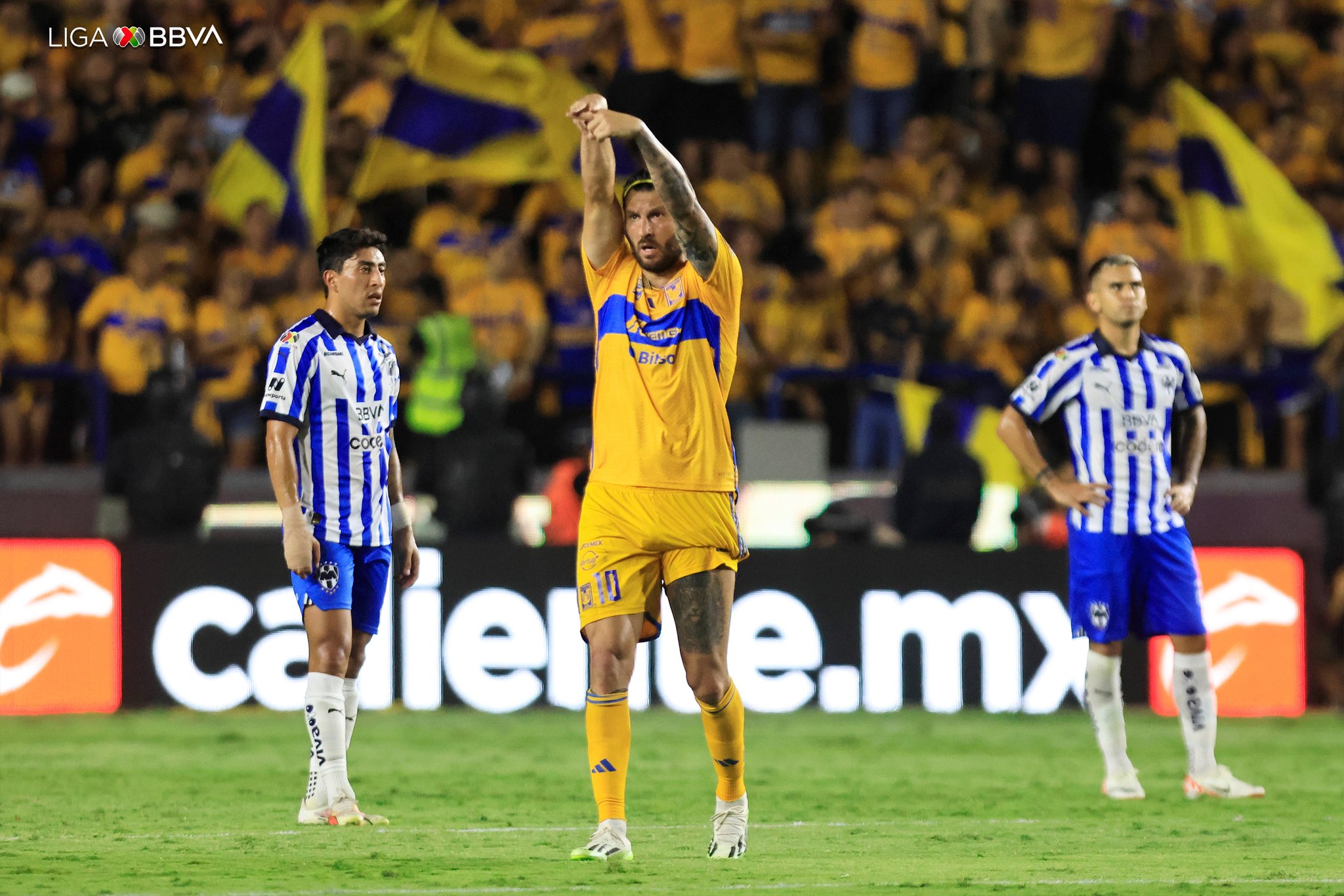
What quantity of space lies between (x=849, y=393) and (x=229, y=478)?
433 centimetres

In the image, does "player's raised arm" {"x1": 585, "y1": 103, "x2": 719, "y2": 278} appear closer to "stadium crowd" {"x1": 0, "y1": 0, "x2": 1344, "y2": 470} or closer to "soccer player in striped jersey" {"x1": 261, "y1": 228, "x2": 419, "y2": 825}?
"soccer player in striped jersey" {"x1": 261, "y1": 228, "x2": 419, "y2": 825}

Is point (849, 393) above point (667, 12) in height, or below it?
below

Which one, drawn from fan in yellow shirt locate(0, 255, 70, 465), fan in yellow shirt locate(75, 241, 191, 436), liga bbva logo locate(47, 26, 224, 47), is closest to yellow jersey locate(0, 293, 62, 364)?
fan in yellow shirt locate(0, 255, 70, 465)

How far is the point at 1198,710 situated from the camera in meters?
8.55

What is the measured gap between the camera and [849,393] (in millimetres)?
13727

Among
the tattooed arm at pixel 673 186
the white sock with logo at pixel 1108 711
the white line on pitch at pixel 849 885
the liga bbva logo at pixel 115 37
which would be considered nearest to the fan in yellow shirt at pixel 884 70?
the liga bbva logo at pixel 115 37

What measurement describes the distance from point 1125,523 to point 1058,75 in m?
8.67

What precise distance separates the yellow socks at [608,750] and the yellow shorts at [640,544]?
0.87 ft

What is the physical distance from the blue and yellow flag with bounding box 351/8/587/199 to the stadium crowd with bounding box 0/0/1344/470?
261 mm

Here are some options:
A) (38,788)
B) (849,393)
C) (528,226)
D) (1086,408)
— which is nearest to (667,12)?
(528,226)

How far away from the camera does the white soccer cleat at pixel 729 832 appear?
6.55 m

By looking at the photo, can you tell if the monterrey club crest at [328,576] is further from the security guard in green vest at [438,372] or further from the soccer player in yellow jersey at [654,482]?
the security guard in green vest at [438,372]

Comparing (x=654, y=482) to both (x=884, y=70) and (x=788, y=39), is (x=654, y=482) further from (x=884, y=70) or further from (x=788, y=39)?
(x=884, y=70)

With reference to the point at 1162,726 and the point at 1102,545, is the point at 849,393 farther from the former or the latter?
the point at 1102,545
